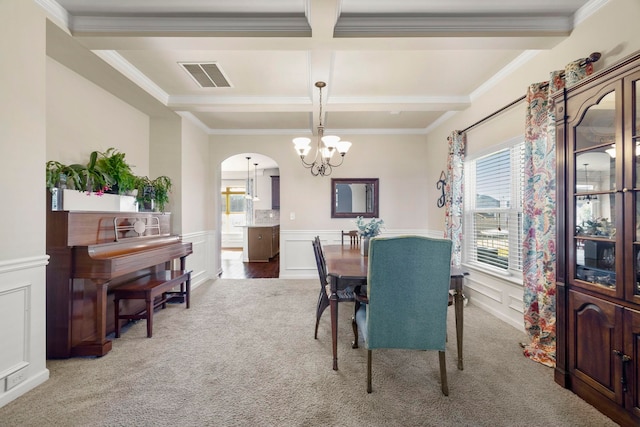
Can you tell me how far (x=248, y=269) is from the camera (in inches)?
242

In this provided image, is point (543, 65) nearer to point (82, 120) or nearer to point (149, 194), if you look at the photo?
point (149, 194)

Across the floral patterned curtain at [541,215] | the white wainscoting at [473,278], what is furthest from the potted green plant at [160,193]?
the floral patterned curtain at [541,215]

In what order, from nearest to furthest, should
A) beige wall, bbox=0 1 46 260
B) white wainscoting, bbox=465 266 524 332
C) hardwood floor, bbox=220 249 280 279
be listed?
beige wall, bbox=0 1 46 260 < white wainscoting, bbox=465 266 524 332 < hardwood floor, bbox=220 249 280 279

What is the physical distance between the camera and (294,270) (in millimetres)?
5164

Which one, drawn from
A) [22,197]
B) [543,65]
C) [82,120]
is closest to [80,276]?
[22,197]

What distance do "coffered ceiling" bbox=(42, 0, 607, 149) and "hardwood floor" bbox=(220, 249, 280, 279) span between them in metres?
3.22

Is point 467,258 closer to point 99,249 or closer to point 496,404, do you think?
point 496,404

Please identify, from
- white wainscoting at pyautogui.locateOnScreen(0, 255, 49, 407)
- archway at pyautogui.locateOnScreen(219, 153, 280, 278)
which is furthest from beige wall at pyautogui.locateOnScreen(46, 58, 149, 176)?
archway at pyautogui.locateOnScreen(219, 153, 280, 278)

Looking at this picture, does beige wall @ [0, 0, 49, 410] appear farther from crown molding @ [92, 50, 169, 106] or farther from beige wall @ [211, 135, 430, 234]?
beige wall @ [211, 135, 430, 234]

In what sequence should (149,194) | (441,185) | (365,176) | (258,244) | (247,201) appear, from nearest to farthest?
(149,194)
(441,185)
(365,176)
(258,244)
(247,201)

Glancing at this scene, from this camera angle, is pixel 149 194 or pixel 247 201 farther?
pixel 247 201

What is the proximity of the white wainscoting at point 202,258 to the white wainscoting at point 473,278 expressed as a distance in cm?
123

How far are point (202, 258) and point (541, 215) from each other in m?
4.63

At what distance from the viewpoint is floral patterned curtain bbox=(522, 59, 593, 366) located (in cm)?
217
